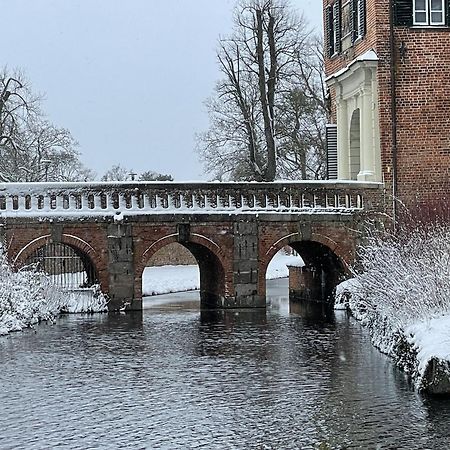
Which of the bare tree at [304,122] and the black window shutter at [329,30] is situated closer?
the black window shutter at [329,30]

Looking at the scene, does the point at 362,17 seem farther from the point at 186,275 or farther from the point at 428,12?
the point at 186,275

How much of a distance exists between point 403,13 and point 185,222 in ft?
27.9

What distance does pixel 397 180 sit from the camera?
28109 mm

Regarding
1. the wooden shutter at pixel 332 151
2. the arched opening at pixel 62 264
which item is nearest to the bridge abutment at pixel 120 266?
the arched opening at pixel 62 264

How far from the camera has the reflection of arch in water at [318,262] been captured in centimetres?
2797

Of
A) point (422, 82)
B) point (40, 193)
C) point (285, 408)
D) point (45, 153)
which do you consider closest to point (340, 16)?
point (422, 82)

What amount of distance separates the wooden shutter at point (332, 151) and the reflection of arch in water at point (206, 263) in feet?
15.6

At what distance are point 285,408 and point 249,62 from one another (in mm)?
27743

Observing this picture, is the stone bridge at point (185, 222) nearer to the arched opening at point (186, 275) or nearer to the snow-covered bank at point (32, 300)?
the arched opening at point (186, 275)

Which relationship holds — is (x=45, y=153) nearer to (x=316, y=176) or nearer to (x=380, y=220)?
(x=316, y=176)

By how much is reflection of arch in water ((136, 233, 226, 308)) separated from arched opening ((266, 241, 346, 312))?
223 centimetres

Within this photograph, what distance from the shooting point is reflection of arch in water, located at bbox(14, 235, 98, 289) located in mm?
27044

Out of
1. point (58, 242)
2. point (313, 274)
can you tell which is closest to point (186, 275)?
point (313, 274)

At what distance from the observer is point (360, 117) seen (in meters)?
29.0
